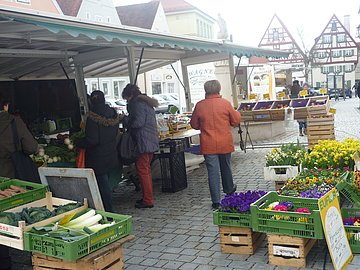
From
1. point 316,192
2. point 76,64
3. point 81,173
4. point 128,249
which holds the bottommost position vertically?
point 128,249

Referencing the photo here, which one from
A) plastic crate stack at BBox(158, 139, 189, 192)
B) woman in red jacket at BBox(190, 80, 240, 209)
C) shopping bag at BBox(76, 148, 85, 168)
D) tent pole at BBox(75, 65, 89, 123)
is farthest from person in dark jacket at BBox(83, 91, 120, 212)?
tent pole at BBox(75, 65, 89, 123)

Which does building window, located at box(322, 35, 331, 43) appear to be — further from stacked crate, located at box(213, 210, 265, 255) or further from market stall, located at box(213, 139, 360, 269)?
stacked crate, located at box(213, 210, 265, 255)

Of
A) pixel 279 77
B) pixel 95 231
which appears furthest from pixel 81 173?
pixel 279 77

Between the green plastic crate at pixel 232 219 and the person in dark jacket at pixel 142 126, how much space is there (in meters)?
2.00

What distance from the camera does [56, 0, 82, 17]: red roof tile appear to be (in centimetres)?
3438

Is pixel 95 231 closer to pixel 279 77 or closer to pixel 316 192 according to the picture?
pixel 316 192

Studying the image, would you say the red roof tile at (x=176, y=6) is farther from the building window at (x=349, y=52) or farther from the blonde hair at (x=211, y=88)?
the blonde hair at (x=211, y=88)

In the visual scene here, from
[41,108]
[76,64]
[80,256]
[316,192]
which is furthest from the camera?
[41,108]

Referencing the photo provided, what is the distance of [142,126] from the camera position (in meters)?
6.24

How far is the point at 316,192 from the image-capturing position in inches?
176

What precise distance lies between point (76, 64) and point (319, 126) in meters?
4.98

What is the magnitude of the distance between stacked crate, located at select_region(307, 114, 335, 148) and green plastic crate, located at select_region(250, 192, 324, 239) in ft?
17.1

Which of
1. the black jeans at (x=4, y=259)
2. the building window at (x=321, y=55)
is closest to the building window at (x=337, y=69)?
the building window at (x=321, y=55)

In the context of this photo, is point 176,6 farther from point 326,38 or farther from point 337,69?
point 337,69
